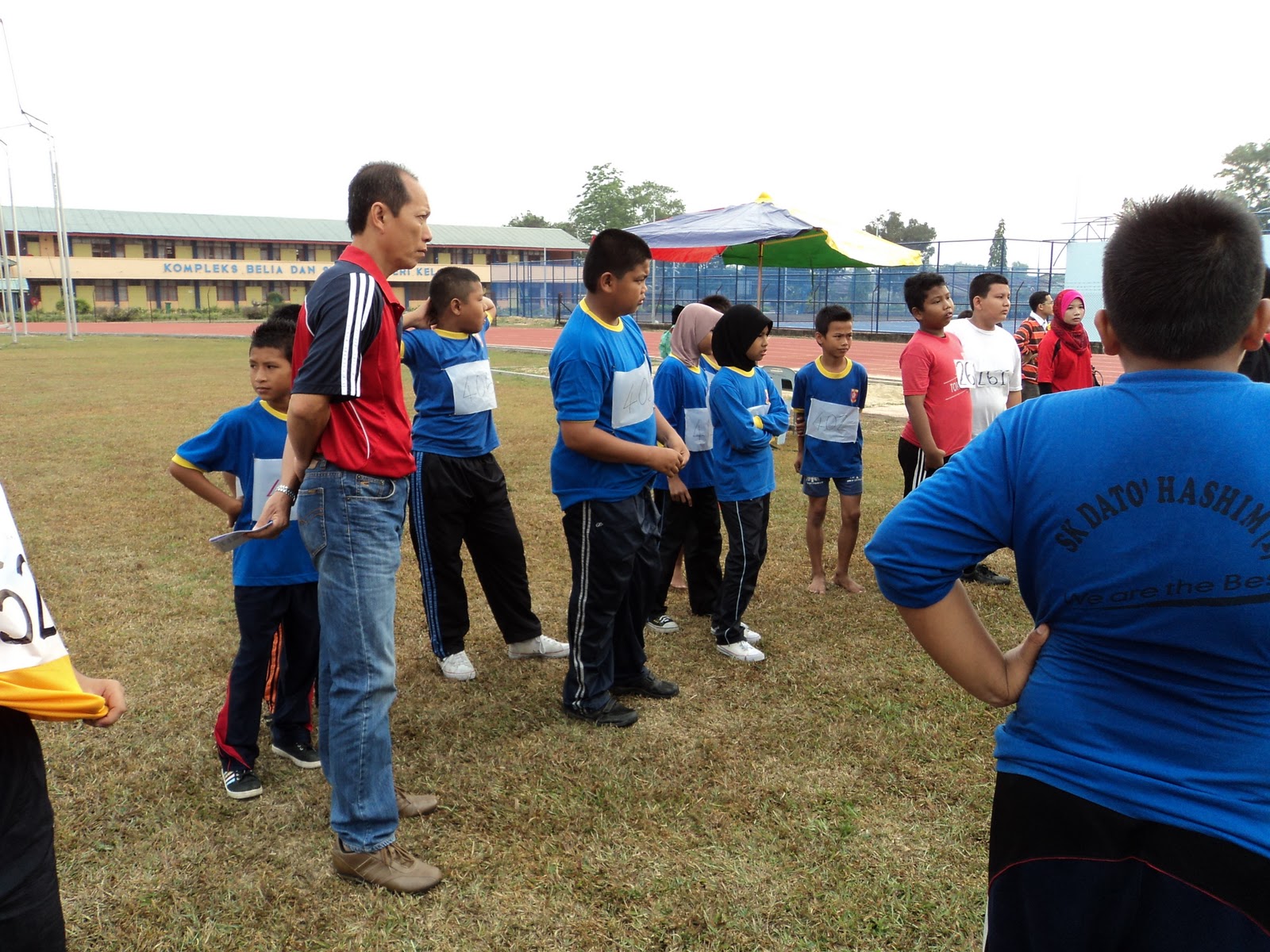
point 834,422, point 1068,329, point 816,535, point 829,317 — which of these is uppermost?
point 829,317

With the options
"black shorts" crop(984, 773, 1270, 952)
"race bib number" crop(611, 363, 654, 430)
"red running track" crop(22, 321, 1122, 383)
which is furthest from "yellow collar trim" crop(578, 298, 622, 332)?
"red running track" crop(22, 321, 1122, 383)

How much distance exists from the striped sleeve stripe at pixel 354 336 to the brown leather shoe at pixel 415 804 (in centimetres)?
145

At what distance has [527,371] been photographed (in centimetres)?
2008

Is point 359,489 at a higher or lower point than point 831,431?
higher

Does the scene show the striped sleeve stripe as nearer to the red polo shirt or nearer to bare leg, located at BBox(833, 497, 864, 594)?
the red polo shirt

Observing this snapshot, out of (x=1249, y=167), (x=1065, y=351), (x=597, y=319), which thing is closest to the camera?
(x=597, y=319)

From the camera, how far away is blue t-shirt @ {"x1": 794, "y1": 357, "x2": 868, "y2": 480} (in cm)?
545

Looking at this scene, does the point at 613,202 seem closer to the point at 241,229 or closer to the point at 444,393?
the point at 241,229

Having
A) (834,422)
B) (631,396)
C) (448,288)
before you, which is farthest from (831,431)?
(448,288)

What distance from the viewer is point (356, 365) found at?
8.30 feet

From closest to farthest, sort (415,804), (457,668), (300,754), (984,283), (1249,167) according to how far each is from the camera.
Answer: (415,804) < (300,754) < (457,668) < (984,283) < (1249,167)

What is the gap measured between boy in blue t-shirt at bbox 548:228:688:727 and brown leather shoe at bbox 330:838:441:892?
3.82ft

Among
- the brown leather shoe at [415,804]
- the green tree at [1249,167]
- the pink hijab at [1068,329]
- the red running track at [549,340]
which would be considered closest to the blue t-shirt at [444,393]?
the brown leather shoe at [415,804]

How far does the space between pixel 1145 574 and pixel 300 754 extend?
3150 millimetres
